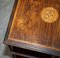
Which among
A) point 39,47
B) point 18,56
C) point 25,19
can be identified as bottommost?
point 18,56

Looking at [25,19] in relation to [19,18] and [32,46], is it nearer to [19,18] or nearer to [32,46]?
[19,18]

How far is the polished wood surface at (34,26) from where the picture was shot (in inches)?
41.2

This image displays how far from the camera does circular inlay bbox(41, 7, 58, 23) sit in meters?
1.11

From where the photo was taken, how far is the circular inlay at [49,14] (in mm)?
1113

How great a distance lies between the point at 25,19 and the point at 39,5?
0.49 feet

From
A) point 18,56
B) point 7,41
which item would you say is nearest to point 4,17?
point 18,56

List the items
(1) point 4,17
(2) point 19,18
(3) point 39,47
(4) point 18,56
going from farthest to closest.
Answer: (1) point 4,17
(4) point 18,56
(2) point 19,18
(3) point 39,47

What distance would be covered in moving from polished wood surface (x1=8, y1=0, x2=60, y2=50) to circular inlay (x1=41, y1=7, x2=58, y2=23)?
0.07ft

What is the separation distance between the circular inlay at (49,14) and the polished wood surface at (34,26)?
20 mm

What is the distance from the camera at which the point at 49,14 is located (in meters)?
1.13

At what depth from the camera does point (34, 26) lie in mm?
1093

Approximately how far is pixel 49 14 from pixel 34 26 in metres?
0.14

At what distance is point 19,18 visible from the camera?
1.12m

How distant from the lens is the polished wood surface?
1.05 meters
